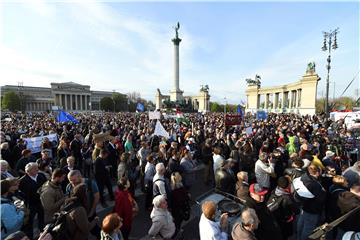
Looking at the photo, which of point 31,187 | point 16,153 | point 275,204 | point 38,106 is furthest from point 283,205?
point 38,106

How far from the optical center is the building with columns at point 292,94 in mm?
51781

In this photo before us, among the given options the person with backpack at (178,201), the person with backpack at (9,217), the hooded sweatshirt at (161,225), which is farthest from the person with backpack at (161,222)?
the person with backpack at (9,217)

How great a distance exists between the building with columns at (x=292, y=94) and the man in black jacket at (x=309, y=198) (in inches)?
2054

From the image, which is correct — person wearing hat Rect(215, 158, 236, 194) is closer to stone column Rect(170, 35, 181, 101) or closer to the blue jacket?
the blue jacket

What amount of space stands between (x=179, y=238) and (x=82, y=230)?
7.71 ft

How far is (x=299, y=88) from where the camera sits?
5712 cm

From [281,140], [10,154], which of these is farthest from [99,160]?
[281,140]

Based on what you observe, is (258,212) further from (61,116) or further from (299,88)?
(299,88)

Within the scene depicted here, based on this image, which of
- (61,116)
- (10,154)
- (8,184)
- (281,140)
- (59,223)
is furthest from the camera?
(61,116)

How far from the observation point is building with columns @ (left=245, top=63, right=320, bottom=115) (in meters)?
51.8

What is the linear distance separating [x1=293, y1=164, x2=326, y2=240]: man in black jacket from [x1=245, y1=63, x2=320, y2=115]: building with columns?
52.2 m

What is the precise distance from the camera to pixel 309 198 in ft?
14.5

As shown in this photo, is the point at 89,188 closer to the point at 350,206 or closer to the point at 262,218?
the point at 262,218

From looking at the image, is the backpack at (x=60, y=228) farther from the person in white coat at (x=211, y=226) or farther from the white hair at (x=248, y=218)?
the white hair at (x=248, y=218)
